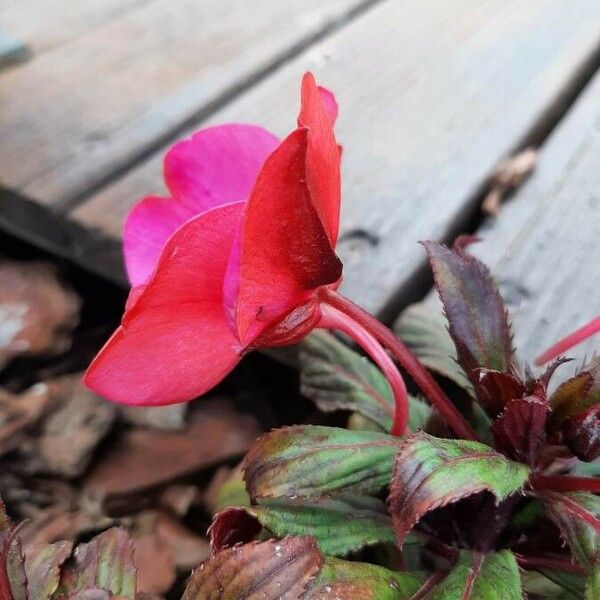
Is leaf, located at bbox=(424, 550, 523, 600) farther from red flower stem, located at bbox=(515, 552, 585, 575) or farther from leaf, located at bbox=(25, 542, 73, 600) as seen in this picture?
leaf, located at bbox=(25, 542, 73, 600)

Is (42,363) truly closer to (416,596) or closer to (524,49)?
(416,596)

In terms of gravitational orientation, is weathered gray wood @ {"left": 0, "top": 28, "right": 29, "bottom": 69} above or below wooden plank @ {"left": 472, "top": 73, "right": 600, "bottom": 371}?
above

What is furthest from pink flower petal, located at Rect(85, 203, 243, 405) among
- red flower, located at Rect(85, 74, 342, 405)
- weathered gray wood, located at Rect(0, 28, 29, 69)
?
weathered gray wood, located at Rect(0, 28, 29, 69)

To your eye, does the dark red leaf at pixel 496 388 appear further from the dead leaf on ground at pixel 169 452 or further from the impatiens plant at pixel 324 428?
the dead leaf on ground at pixel 169 452

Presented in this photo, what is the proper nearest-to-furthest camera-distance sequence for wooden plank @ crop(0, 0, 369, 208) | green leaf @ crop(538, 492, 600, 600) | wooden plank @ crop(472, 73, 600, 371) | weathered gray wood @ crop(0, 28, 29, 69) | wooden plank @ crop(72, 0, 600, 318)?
green leaf @ crop(538, 492, 600, 600), wooden plank @ crop(472, 73, 600, 371), wooden plank @ crop(72, 0, 600, 318), wooden plank @ crop(0, 0, 369, 208), weathered gray wood @ crop(0, 28, 29, 69)

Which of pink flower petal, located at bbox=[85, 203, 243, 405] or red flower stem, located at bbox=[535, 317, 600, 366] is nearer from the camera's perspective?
pink flower petal, located at bbox=[85, 203, 243, 405]

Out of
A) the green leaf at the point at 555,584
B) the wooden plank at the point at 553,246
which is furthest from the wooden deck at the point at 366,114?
the green leaf at the point at 555,584
